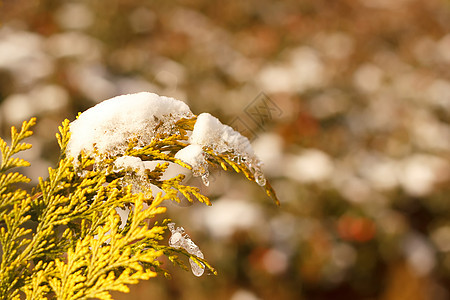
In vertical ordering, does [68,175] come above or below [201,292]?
above

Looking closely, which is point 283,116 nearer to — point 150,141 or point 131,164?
point 150,141

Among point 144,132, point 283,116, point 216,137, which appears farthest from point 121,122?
point 283,116

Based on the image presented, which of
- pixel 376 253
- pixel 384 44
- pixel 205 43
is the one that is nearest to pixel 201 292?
pixel 376 253

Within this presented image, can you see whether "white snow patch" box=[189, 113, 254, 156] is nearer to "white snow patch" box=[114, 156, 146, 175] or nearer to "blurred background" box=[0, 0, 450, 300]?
"white snow patch" box=[114, 156, 146, 175]

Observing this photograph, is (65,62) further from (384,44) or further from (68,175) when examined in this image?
(384,44)

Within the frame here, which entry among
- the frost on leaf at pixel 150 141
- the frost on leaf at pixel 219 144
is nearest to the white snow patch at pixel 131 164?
the frost on leaf at pixel 150 141

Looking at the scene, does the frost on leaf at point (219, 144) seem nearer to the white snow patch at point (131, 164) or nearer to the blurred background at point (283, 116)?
the white snow patch at point (131, 164)

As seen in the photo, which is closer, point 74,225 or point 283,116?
point 74,225

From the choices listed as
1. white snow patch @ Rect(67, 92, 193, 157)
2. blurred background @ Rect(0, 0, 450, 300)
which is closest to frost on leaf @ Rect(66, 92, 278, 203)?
white snow patch @ Rect(67, 92, 193, 157)
